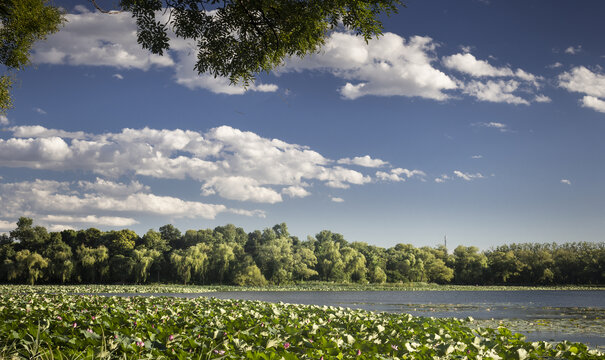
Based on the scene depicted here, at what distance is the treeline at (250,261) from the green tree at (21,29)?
45.8m

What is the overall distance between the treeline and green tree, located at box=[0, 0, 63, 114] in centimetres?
4578

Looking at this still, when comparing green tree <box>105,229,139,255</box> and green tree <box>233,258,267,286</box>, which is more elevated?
green tree <box>105,229,139,255</box>

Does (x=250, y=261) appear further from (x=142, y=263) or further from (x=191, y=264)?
(x=142, y=263)

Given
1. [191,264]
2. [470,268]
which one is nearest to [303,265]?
[191,264]

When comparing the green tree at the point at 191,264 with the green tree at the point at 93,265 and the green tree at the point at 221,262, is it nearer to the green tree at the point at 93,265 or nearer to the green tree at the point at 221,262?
the green tree at the point at 221,262

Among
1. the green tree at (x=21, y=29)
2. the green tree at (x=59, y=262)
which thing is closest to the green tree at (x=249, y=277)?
the green tree at (x=59, y=262)

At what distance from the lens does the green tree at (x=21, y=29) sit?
10.4 m

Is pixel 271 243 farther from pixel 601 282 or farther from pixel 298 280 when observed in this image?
pixel 601 282

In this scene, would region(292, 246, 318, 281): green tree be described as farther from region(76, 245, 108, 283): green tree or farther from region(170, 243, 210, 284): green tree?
region(76, 245, 108, 283): green tree

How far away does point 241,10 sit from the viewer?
8.30 metres

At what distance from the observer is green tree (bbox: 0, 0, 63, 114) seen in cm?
1036

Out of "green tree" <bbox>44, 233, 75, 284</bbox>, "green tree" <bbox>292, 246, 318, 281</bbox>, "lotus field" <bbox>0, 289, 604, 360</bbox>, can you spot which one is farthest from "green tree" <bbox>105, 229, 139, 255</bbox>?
"lotus field" <bbox>0, 289, 604, 360</bbox>

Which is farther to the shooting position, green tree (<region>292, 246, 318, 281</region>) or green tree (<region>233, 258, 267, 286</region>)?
green tree (<region>292, 246, 318, 281</region>)

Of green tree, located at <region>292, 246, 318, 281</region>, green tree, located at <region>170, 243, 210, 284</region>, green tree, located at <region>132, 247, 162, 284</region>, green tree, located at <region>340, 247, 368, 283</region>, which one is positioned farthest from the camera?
green tree, located at <region>340, 247, 368, 283</region>
